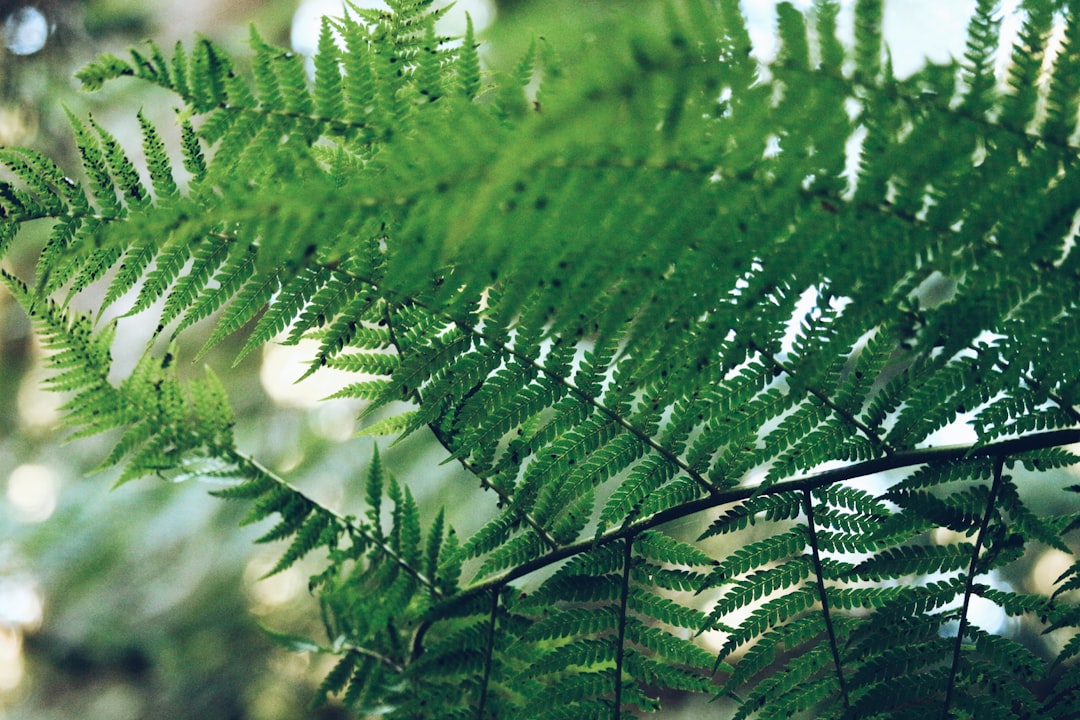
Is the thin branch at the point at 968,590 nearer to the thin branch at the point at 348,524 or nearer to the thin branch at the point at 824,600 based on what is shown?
the thin branch at the point at 824,600

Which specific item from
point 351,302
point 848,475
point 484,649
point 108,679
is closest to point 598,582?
point 484,649

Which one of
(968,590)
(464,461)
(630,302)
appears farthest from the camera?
(464,461)

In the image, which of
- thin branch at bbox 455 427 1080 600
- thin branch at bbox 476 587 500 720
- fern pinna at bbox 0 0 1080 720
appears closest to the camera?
fern pinna at bbox 0 0 1080 720

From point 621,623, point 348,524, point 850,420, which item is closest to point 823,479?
point 850,420

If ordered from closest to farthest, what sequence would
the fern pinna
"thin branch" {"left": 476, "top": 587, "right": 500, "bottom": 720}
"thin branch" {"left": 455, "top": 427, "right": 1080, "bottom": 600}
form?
the fern pinna < "thin branch" {"left": 455, "top": 427, "right": 1080, "bottom": 600} < "thin branch" {"left": 476, "top": 587, "right": 500, "bottom": 720}

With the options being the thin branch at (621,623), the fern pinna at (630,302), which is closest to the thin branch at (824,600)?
the fern pinna at (630,302)

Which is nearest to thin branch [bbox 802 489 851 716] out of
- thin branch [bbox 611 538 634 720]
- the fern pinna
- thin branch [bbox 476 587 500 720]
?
the fern pinna

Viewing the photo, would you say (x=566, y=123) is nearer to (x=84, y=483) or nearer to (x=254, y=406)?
(x=254, y=406)

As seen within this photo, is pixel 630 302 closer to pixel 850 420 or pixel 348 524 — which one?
pixel 850 420

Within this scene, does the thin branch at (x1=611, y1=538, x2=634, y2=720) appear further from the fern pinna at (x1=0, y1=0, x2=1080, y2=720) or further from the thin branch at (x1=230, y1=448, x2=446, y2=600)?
the thin branch at (x1=230, y1=448, x2=446, y2=600)

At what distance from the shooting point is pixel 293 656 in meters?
3.52

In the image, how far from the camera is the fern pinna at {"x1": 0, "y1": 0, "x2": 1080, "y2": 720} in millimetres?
453

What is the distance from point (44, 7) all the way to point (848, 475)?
3.21m

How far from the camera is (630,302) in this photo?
530 mm
